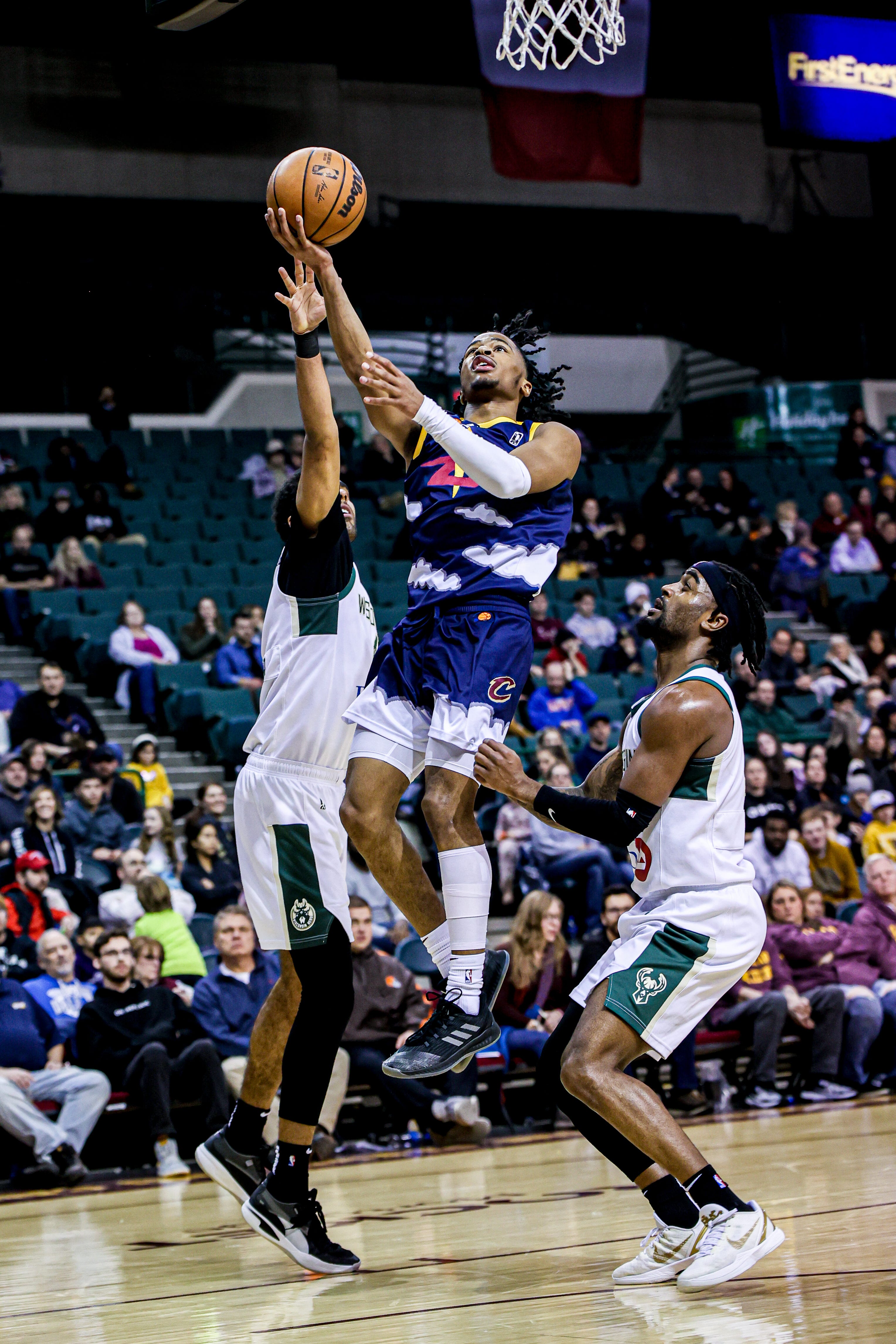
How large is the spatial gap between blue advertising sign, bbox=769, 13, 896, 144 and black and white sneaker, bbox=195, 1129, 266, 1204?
606 inches

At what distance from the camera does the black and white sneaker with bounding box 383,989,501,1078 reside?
4367mm

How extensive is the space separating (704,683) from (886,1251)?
1.74 m

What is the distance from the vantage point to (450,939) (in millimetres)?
4727

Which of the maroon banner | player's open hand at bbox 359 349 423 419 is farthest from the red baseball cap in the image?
the maroon banner

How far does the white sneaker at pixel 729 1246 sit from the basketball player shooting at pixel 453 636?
0.84m

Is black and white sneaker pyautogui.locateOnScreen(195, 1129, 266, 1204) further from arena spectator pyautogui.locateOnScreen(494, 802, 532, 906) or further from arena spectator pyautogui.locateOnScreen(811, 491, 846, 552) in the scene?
arena spectator pyautogui.locateOnScreen(811, 491, 846, 552)

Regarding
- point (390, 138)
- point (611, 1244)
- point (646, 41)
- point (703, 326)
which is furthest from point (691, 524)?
point (611, 1244)

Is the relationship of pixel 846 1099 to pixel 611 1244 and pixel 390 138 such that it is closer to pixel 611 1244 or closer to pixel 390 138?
pixel 611 1244

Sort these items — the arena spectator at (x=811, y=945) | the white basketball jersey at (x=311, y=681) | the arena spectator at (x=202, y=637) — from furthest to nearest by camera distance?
the arena spectator at (x=202, y=637) < the arena spectator at (x=811, y=945) < the white basketball jersey at (x=311, y=681)

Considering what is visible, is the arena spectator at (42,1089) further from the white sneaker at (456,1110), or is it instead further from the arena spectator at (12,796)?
the arena spectator at (12,796)

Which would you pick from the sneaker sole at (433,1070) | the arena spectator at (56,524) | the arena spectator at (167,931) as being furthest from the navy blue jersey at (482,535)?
the arena spectator at (56,524)

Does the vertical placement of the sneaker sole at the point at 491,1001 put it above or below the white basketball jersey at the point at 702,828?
below

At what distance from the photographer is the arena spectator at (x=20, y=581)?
13680 mm

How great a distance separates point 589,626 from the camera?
14258 mm
